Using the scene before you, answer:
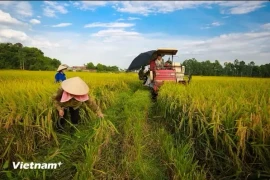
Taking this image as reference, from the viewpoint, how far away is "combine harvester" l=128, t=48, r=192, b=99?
8922 millimetres

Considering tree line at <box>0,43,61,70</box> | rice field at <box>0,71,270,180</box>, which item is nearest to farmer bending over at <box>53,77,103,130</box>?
rice field at <box>0,71,270,180</box>

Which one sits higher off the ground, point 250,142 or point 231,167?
point 250,142

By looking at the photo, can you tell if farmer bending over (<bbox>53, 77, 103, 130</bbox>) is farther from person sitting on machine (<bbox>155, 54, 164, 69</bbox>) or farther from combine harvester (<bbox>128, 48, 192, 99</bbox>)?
person sitting on machine (<bbox>155, 54, 164, 69</bbox>)

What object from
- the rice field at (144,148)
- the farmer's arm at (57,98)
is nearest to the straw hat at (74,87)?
the farmer's arm at (57,98)

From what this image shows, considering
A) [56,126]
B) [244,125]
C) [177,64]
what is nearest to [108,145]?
[56,126]

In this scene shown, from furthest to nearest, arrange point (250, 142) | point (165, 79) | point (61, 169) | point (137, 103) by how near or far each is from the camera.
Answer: point (165, 79)
point (137, 103)
point (61, 169)
point (250, 142)

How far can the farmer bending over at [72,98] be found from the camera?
11.0ft

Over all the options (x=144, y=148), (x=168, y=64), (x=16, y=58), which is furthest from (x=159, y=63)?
(x=16, y=58)

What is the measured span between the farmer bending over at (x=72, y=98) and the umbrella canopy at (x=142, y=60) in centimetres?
772

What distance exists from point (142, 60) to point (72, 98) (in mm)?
8432

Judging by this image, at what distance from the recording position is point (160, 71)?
9047 millimetres

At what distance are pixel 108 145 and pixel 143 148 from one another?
52 cm

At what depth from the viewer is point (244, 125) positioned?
8.84 feet

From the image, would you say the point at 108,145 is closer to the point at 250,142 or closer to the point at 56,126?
the point at 56,126
